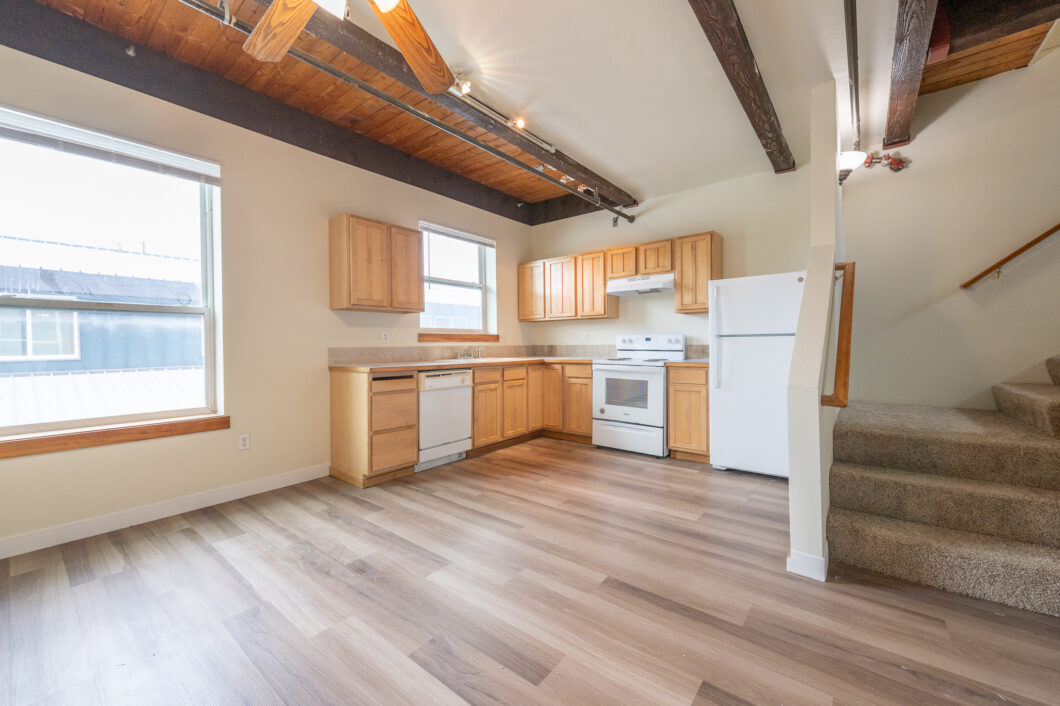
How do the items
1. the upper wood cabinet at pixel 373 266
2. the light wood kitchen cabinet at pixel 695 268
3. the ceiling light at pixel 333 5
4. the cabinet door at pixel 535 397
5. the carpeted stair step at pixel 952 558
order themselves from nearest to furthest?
1. the ceiling light at pixel 333 5
2. the carpeted stair step at pixel 952 558
3. the upper wood cabinet at pixel 373 266
4. the light wood kitchen cabinet at pixel 695 268
5. the cabinet door at pixel 535 397

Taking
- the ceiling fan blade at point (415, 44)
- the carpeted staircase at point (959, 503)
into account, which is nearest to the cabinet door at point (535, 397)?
the carpeted staircase at point (959, 503)

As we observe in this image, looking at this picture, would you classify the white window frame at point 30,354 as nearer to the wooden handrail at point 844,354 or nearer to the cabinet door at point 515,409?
the cabinet door at point 515,409

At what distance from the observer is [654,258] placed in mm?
4430

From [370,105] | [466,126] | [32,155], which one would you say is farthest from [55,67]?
[466,126]

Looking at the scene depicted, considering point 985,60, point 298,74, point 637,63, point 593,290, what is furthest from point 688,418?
point 298,74

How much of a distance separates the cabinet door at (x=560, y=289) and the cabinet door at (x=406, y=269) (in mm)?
1749

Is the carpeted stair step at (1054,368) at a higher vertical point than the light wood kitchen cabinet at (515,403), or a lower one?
higher

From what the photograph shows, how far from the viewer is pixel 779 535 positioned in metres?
2.38

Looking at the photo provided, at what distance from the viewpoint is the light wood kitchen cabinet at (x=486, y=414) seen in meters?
4.09

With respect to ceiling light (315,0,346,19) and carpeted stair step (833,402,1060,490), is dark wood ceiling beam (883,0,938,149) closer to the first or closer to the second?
carpeted stair step (833,402,1060,490)

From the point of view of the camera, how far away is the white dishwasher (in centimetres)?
364

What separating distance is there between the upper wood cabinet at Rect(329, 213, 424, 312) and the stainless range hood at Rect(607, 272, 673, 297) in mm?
2072

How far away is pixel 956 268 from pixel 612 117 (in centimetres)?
287

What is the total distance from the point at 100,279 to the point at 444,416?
96.4 inches
